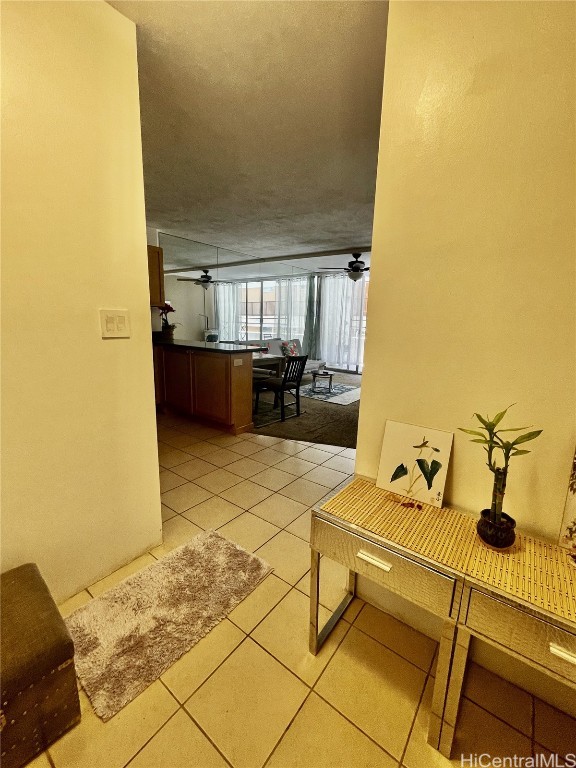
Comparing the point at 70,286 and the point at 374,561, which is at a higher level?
the point at 70,286

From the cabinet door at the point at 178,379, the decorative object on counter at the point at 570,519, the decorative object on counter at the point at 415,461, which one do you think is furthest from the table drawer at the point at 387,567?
the cabinet door at the point at 178,379

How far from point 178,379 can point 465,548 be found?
12.3 ft

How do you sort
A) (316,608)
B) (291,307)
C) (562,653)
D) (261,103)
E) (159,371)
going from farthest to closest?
(291,307)
(159,371)
(261,103)
(316,608)
(562,653)

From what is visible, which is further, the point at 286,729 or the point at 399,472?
the point at 399,472

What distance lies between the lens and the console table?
75 cm

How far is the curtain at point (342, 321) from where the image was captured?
737 cm

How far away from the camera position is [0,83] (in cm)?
108

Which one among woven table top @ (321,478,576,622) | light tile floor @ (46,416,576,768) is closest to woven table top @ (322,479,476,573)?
woven table top @ (321,478,576,622)

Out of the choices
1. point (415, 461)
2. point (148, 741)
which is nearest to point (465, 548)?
point (415, 461)

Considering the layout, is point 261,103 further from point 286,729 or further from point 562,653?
point 286,729

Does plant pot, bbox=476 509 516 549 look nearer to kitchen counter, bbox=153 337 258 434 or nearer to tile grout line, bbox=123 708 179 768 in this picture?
tile grout line, bbox=123 708 179 768

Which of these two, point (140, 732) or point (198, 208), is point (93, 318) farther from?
point (198, 208)

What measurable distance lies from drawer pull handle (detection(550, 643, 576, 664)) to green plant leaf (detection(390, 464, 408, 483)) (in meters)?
0.58

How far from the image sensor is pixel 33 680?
2.89 feet
